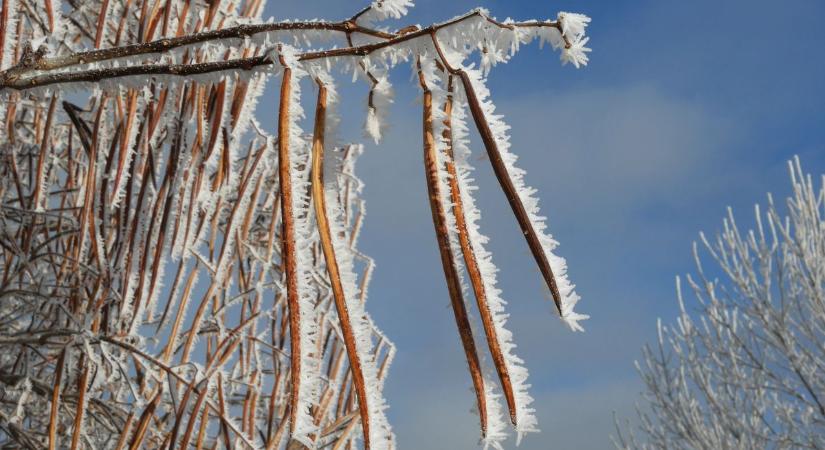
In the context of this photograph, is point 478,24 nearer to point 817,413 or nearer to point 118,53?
point 118,53

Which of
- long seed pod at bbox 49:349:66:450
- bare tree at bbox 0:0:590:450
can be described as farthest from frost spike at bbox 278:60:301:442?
long seed pod at bbox 49:349:66:450

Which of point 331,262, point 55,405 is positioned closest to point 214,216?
point 55,405

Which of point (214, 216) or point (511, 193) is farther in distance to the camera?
point (214, 216)

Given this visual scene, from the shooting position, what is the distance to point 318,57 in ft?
1.86

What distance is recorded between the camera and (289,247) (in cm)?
50

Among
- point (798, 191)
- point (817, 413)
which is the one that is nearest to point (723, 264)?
point (798, 191)

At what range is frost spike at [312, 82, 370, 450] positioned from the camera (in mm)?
494

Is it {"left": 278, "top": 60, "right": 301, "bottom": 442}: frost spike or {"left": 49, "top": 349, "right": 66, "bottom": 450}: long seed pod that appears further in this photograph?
{"left": 49, "top": 349, "right": 66, "bottom": 450}: long seed pod

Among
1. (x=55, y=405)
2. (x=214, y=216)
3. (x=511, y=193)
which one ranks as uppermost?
(x=214, y=216)

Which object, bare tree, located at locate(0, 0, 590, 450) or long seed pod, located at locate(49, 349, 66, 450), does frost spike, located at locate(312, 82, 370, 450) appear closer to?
bare tree, located at locate(0, 0, 590, 450)

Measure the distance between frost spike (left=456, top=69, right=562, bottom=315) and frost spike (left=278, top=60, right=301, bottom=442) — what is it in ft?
0.43

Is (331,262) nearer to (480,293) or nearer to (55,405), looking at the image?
(480,293)

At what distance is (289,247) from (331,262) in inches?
1.2

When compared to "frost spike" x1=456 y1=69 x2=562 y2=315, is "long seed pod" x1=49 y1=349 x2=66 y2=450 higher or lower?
lower
